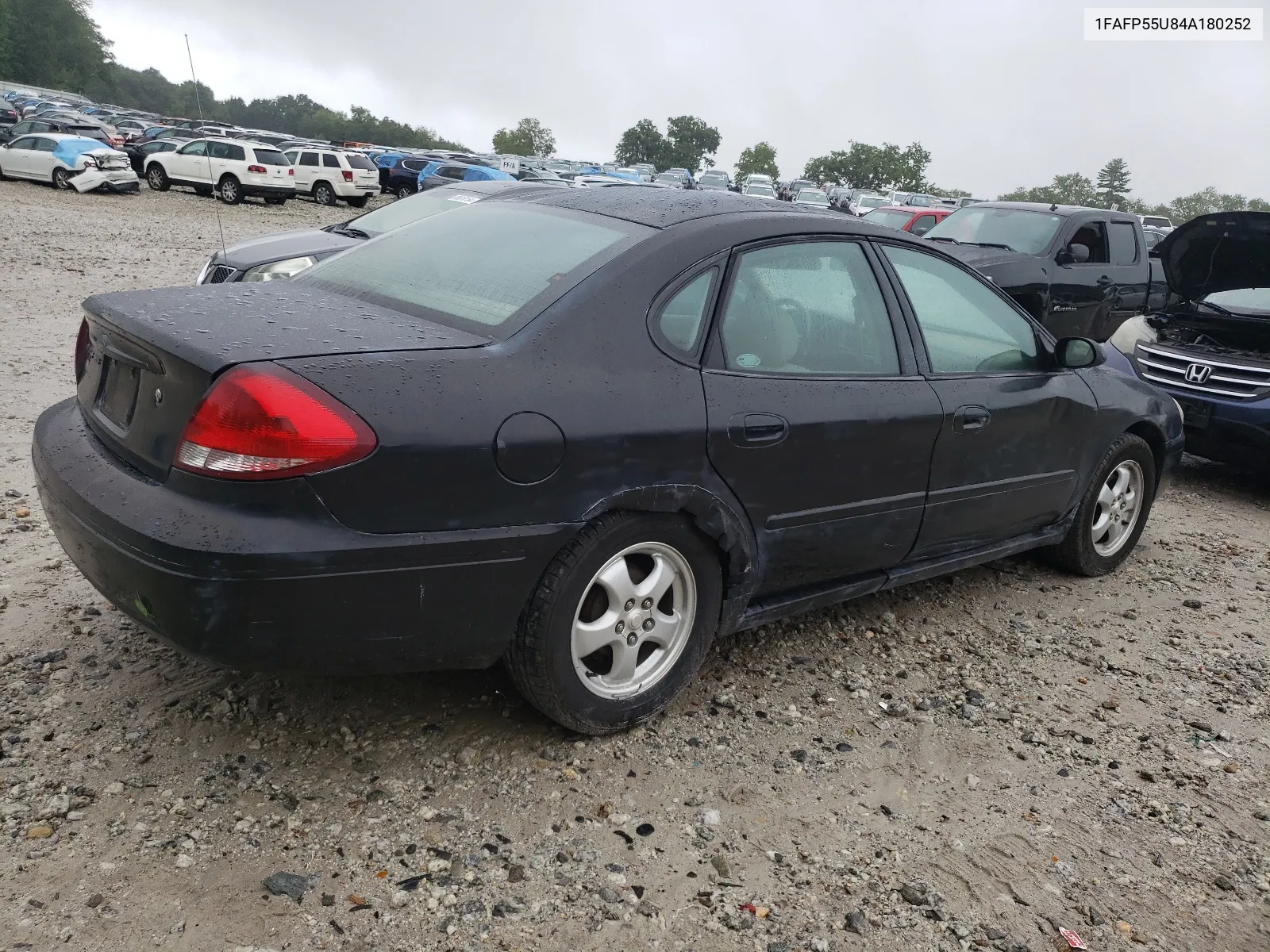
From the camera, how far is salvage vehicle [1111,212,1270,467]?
Answer: 22.0ft

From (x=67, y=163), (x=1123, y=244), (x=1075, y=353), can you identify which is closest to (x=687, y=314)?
(x=1075, y=353)

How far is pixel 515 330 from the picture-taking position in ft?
9.37

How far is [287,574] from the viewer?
2441mm

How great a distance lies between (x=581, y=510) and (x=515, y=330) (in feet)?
1.71

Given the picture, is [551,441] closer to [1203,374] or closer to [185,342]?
[185,342]

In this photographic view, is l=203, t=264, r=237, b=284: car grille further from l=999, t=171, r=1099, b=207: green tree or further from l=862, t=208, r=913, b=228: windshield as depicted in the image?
l=999, t=171, r=1099, b=207: green tree

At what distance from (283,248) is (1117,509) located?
647 cm

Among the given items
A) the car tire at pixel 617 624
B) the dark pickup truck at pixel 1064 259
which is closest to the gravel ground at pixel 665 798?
the car tire at pixel 617 624

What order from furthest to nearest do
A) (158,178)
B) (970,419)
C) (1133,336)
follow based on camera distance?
1. (158,178)
2. (1133,336)
3. (970,419)

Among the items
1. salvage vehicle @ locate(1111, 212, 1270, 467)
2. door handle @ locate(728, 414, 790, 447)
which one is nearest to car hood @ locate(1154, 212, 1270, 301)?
salvage vehicle @ locate(1111, 212, 1270, 467)

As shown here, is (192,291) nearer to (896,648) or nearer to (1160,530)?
(896,648)

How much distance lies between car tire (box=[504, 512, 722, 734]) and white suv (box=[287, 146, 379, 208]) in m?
28.1

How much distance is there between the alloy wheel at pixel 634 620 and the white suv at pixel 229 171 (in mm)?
25792

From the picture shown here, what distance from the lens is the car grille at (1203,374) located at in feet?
22.1
